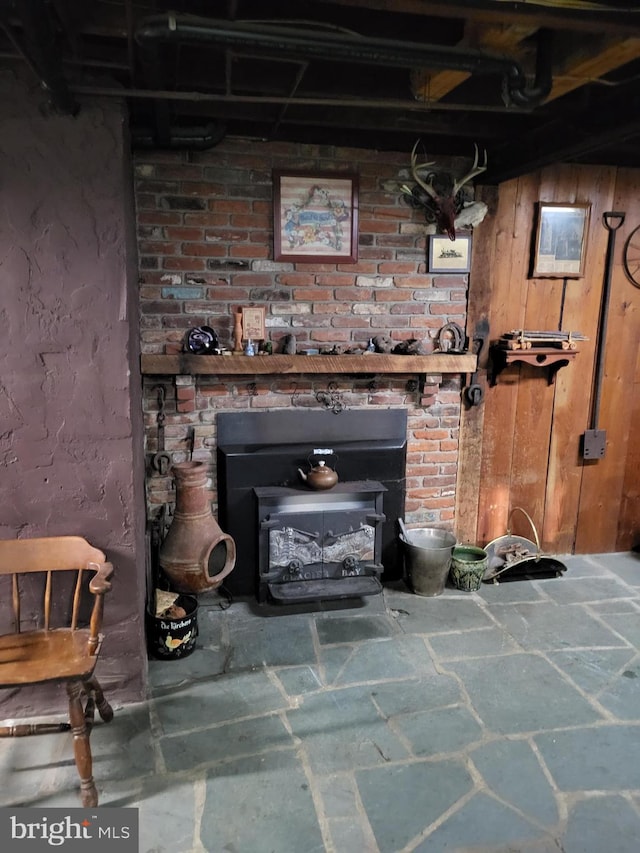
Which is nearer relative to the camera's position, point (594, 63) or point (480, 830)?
point (480, 830)

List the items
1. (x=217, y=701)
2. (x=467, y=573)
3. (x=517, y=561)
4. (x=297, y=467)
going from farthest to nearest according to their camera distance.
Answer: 1. (x=517, y=561)
2. (x=467, y=573)
3. (x=297, y=467)
4. (x=217, y=701)

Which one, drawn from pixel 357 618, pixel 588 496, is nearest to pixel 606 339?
pixel 588 496

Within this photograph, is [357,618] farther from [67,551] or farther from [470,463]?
[67,551]

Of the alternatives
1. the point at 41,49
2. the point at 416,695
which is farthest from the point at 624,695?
the point at 41,49

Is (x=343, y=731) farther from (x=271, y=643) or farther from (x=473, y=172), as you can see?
(x=473, y=172)

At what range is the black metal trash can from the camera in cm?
274

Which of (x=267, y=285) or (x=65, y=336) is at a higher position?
A: (x=267, y=285)

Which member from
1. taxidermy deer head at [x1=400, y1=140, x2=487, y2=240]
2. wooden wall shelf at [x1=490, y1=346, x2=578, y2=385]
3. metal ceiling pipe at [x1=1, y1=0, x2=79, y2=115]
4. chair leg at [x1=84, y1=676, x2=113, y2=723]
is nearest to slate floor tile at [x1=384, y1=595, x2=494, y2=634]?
wooden wall shelf at [x1=490, y1=346, x2=578, y2=385]

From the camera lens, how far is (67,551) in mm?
2193

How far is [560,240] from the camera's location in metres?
3.56

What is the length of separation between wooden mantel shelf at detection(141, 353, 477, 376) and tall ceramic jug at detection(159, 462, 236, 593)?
19.8 inches

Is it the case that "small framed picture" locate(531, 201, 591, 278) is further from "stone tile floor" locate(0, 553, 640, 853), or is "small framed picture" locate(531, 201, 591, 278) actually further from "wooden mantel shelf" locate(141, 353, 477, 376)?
"stone tile floor" locate(0, 553, 640, 853)
